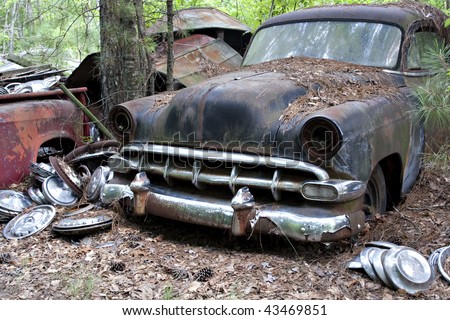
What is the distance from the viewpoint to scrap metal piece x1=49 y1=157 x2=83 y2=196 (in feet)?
17.0

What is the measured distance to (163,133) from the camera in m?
4.28

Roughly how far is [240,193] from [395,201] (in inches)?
65.4

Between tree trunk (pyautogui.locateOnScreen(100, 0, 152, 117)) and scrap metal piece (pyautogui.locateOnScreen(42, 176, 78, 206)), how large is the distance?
61.4 inches

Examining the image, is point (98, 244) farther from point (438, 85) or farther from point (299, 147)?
point (438, 85)

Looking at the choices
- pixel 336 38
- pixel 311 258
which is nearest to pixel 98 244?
pixel 311 258

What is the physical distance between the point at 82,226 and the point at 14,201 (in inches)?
46.8

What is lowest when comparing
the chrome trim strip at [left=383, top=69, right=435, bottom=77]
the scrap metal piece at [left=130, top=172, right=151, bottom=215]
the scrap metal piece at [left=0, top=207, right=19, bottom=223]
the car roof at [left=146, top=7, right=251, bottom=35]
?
the scrap metal piece at [left=0, top=207, right=19, bottom=223]

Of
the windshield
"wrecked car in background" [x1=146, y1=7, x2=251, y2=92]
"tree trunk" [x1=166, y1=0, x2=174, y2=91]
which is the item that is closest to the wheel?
the windshield

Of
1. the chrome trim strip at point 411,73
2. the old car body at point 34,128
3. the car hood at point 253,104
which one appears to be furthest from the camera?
the old car body at point 34,128

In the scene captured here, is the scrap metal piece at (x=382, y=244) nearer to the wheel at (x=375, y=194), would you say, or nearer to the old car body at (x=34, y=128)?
the wheel at (x=375, y=194)

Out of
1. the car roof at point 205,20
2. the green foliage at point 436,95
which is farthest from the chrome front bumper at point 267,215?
the car roof at point 205,20

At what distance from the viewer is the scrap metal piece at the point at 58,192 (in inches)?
202

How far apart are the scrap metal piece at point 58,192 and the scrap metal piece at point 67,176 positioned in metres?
0.09

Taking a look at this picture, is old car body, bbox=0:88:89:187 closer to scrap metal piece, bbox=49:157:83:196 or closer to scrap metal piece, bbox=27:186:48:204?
scrap metal piece, bbox=27:186:48:204
